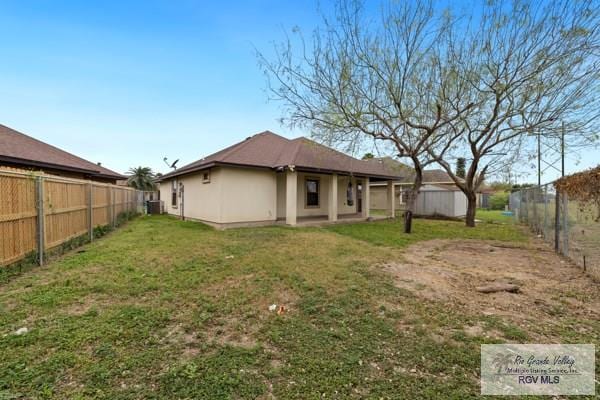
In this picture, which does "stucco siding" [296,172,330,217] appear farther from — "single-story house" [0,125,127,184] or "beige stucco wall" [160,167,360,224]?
"single-story house" [0,125,127,184]

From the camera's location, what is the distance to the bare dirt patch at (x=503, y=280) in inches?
151

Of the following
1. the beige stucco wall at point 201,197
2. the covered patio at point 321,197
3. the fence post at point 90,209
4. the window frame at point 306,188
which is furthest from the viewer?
the window frame at point 306,188

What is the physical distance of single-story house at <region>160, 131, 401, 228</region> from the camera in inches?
451

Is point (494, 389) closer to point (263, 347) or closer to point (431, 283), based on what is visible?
point (263, 347)

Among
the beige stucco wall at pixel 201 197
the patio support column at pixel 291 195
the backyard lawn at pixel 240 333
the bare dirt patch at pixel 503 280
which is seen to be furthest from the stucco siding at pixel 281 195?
the backyard lawn at pixel 240 333

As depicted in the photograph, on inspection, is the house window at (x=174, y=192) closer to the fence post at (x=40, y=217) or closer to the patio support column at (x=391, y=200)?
the fence post at (x=40, y=217)

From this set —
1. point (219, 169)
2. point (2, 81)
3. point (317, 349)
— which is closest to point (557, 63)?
point (317, 349)

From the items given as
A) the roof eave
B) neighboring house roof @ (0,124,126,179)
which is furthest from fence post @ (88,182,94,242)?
neighboring house roof @ (0,124,126,179)

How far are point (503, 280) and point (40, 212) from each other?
9.22 metres

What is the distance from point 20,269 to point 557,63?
14.4m

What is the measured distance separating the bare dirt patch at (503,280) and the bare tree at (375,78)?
4.32 meters

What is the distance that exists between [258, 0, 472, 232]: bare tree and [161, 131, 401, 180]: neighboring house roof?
175 cm

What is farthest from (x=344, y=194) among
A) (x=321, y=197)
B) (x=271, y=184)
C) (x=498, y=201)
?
(x=498, y=201)

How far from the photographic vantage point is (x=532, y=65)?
27.9 feet
